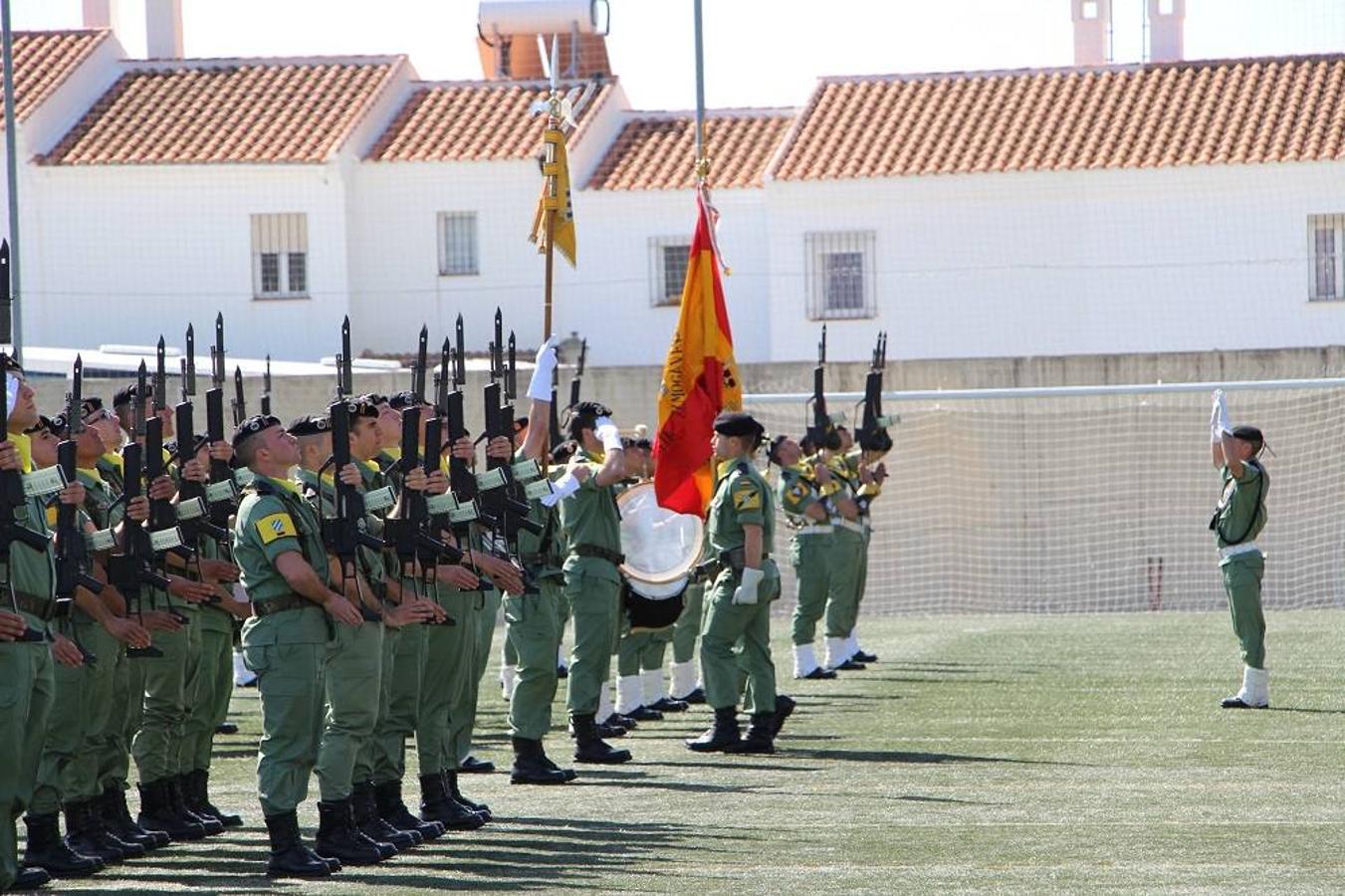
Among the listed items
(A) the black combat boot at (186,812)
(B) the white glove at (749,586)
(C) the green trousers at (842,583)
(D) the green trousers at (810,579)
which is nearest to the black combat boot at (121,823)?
(A) the black combat boot at (186,812)

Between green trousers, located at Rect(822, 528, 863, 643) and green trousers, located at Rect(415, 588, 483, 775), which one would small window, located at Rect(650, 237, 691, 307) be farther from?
green trousers, located at Rect(415, 588, 483, 775)

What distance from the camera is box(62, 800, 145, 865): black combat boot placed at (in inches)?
401

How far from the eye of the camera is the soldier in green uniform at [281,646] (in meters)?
9.56

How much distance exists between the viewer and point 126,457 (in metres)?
10.1

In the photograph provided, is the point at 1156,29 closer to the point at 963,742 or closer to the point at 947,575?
the point at 947,575

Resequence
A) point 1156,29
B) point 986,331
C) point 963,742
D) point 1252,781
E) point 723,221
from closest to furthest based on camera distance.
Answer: point 1252,781 < point 963,742 < point 986,331 < point 723,221 < point 1156,29

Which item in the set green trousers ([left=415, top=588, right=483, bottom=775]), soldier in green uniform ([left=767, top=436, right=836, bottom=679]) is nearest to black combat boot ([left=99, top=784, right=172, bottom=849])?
green trousers ([left=415, top=588, right=483, bottom=775])

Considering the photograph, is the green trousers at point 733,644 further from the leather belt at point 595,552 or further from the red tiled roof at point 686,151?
the red tiled roof at point 686,151

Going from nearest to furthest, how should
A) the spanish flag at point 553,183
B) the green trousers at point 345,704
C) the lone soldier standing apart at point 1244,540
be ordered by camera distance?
the green trousers at point 345,704 < the spanish flag at point 553,183 < the lone soldier standing apart at point 1244,540

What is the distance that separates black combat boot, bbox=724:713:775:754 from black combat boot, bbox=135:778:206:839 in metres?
3.96

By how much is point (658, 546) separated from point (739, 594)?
208 cm

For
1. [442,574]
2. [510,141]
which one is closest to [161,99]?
[510,141]

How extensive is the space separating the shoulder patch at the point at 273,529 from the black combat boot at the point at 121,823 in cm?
187

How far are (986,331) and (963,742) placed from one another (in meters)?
18.0
